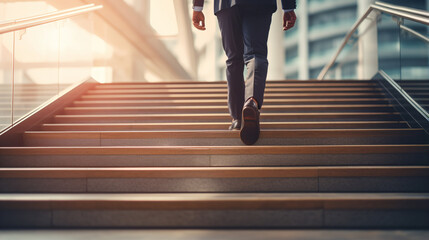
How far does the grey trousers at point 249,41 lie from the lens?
2352 millimetres

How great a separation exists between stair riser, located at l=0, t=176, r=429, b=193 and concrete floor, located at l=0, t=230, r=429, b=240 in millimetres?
349

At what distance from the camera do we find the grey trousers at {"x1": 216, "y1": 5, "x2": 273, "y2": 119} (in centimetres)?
235

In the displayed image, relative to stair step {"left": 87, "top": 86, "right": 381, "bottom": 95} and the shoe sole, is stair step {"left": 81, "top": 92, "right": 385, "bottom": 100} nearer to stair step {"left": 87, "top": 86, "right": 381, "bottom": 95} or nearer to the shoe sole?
stair step {"left": 87, "top": 86, "right": 381, "bottom": 95}

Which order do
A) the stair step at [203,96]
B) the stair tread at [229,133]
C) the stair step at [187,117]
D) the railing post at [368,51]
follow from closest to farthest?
the stair tread at [229,133], the stair step at [187,117], the stair step at [203,96], the railing post at [368,51]

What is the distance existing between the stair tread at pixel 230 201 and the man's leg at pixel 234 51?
2.55ft

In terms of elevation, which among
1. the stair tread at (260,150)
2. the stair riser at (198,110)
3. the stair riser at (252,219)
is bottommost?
the stair riser at (252,219)

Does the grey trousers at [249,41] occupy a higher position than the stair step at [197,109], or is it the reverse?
the grey trousers at [249,41]

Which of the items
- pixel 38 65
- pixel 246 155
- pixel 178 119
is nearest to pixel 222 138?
pixel 246 155

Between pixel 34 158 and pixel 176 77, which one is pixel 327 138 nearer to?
pixel 34 158

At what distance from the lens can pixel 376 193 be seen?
2.04 metres

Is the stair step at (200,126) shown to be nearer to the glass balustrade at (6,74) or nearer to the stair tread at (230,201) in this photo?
the glass balustrade at (6,74)

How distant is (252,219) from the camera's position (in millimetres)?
1831

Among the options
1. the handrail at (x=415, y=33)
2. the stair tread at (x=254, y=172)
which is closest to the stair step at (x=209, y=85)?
the handrail at (x=415, y=33)

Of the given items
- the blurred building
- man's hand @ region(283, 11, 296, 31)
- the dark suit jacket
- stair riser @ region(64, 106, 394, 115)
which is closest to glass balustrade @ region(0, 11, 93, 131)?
stair riser @ region(64, 106, 394, 115)
